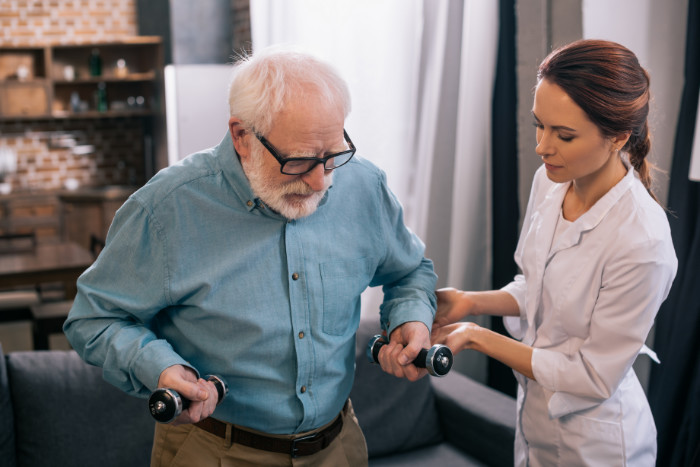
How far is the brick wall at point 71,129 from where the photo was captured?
7316mm

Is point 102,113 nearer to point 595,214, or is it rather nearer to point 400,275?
point 400,275

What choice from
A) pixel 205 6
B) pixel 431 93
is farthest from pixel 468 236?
pixel 205 6

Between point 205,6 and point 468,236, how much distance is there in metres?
3.58

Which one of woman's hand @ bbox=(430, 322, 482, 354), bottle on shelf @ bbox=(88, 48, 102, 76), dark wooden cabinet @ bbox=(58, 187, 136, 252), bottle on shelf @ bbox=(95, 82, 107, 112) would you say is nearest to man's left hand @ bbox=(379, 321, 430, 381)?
woman's hand @ bbox=(430, 322, 482, 354)

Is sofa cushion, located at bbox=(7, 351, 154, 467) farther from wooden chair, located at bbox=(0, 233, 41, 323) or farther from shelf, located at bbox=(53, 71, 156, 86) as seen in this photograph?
shelf, located at bbox=(53, 71, 156, 86)

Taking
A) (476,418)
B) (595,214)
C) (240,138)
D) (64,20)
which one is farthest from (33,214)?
(595,214)

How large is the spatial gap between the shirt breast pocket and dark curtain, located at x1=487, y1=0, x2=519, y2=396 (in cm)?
150

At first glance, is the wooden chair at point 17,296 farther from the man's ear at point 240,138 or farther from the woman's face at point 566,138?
the woman's face at point 566,138

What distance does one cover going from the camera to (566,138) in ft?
5.01

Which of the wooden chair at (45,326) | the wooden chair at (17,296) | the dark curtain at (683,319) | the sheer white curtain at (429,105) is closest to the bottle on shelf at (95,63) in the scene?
the wooden chair at (17,296)

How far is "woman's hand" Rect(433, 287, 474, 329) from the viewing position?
182 cm

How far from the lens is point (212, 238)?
1.41 meters

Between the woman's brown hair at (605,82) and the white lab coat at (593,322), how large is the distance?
0.51ft

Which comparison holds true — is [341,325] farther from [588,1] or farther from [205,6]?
[205,6]
